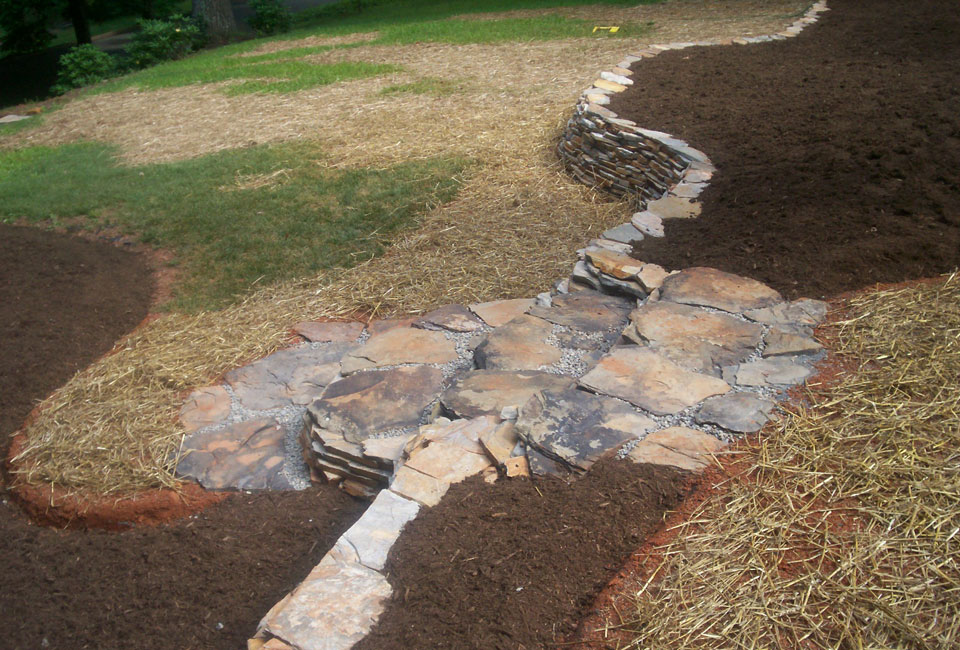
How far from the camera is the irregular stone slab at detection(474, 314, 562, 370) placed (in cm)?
334

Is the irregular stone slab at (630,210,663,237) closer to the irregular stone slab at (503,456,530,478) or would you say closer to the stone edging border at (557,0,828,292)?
the stone edging border at (557,0,828,292)

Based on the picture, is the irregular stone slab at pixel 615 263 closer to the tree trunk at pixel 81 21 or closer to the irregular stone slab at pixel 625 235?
the irregular stone slab at pixel 625 235

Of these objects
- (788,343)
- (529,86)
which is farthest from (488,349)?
(529,86)

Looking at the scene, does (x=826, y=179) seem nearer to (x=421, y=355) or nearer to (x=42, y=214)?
(x=421, y=355)

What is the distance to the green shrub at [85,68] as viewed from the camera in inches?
528

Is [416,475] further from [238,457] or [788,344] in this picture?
[788,344]

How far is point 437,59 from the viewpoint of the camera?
34.6 ft

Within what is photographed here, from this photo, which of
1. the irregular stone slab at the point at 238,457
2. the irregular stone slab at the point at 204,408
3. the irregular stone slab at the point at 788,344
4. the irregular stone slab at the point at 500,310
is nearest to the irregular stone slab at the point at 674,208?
the irregular stone slab at the point at 500,310

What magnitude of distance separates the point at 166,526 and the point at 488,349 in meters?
1.57

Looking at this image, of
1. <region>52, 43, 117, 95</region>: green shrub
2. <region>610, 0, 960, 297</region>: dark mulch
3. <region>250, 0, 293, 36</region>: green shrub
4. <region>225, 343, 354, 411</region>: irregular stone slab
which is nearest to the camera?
<region>610, 0, 960, 297</region>: dark mulch

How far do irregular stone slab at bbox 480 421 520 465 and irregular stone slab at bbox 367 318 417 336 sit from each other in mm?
1457

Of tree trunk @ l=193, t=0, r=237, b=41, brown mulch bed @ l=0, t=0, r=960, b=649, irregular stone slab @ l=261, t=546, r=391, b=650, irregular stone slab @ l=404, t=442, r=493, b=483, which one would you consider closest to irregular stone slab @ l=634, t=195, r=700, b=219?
brown mulch bed @ l=0, t=0, r=960, b=649

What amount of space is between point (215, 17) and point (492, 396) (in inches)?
591

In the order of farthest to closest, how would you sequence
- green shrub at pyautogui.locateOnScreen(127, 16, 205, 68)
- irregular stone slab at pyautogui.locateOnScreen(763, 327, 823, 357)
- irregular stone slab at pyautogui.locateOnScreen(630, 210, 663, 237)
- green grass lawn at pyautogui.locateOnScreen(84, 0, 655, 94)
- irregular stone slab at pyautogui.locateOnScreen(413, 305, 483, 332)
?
green shrub at pyautogui.locateOnScreen(127, 16, 205, 68), green grass lawn at pyautogui.locateOnScreen(84, 0, 655, 94), irregular stone slab at pyautogui.locateOnScreen(630, 210, 663, 237), irregular stone slab at pyautogui.locateOnScreen(413, 305, 483, 332), irregular stone slab at pyautogui.locateOnScreen(763, 327, 823, 357)
